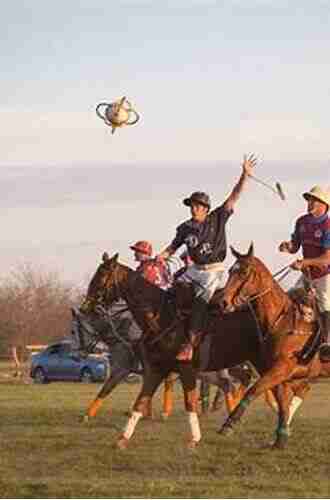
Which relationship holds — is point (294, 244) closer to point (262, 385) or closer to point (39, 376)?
point (262, 385)

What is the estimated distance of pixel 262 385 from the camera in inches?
602

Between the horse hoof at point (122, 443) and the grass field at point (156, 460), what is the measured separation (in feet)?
0.27

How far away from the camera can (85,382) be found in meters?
46.0

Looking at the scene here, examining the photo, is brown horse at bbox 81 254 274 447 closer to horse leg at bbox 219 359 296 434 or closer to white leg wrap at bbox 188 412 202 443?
white leg wrap at bbox 188 412 202 443

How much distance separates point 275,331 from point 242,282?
857mm

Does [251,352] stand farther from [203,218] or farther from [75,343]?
[75,343]

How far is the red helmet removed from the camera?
20383 mm

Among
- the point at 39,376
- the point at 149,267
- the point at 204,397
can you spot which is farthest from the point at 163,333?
the point at 39,376

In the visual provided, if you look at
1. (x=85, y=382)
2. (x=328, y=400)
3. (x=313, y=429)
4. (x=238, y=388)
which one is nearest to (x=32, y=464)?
(x=313, y=429)

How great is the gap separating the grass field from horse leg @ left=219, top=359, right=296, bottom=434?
43 centimetres

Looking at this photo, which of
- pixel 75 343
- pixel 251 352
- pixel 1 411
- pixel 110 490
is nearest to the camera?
pixel 110 490

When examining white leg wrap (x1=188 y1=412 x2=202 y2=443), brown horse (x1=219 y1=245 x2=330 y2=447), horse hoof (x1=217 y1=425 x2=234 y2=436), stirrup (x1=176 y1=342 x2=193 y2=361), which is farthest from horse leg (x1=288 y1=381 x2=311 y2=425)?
horse hoof (x1=217 y1=425 x2=234 y2=436)

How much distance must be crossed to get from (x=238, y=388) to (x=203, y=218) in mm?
5218

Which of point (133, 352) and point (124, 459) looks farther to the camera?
point (133, 352)
